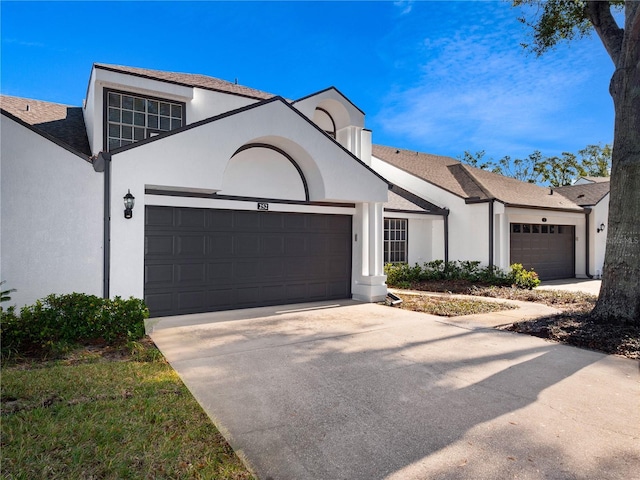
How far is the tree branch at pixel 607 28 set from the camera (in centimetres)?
875

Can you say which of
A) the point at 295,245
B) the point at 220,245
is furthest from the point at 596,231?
the point at 220,245

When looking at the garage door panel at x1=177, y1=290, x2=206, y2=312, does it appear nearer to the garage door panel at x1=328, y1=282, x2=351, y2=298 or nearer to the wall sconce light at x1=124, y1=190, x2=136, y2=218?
the wall sconce light at x1=124, y1=190, x2=136, y2=218

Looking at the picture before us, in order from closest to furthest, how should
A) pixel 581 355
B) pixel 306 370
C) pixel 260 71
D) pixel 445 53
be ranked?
pixel 306 370 < pixel 581 355 < pixel 445 53 < pixel 260 71

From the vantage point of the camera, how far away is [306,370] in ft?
17.1

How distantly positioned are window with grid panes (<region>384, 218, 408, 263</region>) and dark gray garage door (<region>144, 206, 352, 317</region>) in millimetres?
4496

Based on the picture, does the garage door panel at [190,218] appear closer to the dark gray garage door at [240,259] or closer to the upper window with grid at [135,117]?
the dark gray garage door at [240,259]

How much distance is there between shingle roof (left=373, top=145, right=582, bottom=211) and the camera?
51.8 feet

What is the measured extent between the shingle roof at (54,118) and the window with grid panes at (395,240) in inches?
399

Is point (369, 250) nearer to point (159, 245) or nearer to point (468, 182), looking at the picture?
point (159, 245)

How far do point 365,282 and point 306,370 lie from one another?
227 inches

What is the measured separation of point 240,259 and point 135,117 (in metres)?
4.97

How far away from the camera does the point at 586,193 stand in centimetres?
1911

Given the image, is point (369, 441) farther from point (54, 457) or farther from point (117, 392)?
point (117, 392)

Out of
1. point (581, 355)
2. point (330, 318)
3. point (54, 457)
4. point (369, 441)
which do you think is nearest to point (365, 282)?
point (330, 318)
